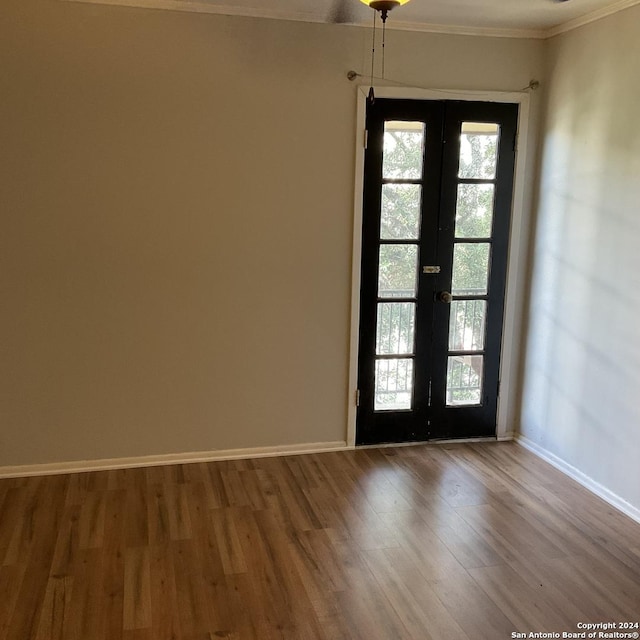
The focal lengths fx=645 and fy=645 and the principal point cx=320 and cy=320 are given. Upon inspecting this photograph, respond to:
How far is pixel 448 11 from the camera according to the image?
3492 millimetres

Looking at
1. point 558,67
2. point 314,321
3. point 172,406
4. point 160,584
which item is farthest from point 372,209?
point 160,584

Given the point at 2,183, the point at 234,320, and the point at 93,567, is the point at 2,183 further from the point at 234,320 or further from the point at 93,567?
the point at 93,567

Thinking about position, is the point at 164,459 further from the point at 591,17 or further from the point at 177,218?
the point at 591,17

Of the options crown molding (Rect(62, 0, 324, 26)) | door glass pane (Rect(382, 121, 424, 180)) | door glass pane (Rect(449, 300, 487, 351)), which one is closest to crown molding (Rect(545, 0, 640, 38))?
door glass pane (Rect(382, 121, 424, 180))

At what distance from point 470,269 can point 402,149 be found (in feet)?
2.86

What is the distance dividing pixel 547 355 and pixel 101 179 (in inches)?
111

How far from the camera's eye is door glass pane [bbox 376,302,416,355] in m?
4.04

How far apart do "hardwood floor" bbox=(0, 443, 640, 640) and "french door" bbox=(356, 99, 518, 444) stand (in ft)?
1.34

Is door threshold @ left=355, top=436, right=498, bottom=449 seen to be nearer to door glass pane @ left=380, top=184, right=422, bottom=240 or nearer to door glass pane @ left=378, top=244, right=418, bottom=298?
door glass pane @ left=378, top=244, right=418, bottom=298

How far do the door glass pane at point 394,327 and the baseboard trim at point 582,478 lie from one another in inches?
40.4

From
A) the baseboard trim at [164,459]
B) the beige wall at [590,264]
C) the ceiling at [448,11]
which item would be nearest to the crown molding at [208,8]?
the ceiling at [448,11]

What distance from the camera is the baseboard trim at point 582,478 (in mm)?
3314

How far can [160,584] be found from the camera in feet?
8.59

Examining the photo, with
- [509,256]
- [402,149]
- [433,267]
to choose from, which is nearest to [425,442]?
[433,267]
